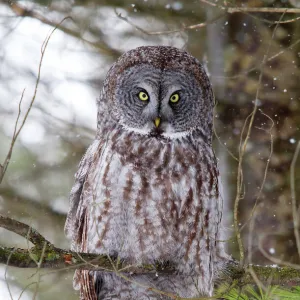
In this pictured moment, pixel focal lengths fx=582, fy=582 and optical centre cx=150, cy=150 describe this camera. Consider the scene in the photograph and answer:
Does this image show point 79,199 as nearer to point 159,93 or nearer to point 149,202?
point 149,202

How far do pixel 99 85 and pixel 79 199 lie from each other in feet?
9.69

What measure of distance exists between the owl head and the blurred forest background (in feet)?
5.02

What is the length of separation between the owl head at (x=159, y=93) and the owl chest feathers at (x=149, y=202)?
0.20 meters

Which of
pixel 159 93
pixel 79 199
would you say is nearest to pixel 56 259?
pixel 79 199

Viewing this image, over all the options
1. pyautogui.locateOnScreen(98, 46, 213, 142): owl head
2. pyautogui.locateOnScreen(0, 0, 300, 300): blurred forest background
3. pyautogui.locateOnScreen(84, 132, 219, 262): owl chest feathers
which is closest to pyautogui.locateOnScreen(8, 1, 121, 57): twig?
pyautogui.locateOnScreen(0, 0, 300, 300): blurred forest background

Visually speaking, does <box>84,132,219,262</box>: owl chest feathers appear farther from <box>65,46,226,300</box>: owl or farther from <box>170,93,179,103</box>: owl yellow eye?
<box>170,93,179,103</box>: owl yellow eye

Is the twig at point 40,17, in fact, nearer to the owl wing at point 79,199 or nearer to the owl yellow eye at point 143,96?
the owl yellow eye at point 143,96

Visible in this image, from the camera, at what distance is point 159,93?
366 centimetres

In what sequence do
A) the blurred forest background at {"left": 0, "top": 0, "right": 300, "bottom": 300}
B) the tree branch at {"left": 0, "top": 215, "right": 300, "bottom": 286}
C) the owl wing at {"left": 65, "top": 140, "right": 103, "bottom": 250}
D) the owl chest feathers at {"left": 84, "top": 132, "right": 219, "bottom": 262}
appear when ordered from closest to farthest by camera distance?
the tree branch at {"left": 0, "top": 215, "right": 300, "bottom": 286} < the owl chest feathers at {"left": 84, "top": 132, "right": 219, "bottom": 262} < the owl wing at {"left": 65, "top": 140, "right": 103, "bottom": 250} < the blurred forest background at {"left": 0, "top": 0, "right": 300, "bottom": 300}

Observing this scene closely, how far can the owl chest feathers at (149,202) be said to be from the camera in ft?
11.1

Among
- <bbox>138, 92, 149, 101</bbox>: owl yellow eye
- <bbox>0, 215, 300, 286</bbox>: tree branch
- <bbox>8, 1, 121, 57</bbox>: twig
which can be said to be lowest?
<bbox>0, 215, 300, 286</bbox>: tree branch

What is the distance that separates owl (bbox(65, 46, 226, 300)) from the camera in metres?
3.41

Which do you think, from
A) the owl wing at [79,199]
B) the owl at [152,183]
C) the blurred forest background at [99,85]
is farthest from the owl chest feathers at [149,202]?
the blurred forest background at [99,85]

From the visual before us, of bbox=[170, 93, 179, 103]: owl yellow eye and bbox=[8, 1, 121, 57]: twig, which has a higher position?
bbox=[8, 1, 121, 57]: twig
